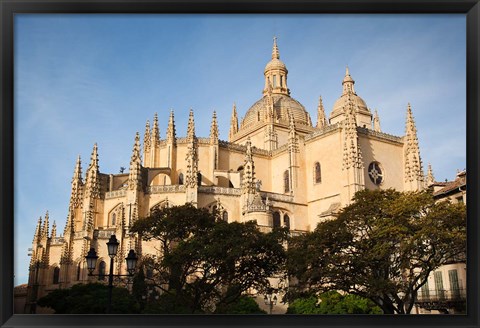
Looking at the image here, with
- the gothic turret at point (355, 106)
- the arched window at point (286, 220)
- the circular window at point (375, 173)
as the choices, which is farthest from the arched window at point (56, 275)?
the gothic turret at point (355, 106)

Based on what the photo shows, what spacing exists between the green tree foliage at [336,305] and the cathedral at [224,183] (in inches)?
405

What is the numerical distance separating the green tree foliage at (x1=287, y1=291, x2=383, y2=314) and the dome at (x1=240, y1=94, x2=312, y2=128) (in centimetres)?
3415

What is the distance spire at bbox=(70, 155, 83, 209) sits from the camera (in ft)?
171

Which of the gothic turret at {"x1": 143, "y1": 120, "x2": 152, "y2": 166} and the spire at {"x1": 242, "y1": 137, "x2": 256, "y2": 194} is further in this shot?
the gothic turret at {"x1": 143, "y1": 120, "x2": 152, "y2": 166}

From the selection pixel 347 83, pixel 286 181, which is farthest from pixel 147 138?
pixel 347 83

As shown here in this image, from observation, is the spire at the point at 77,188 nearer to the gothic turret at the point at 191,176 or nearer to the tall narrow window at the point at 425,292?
the gothic turret at the point at 191,176

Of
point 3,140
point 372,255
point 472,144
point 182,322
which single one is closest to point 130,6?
point 3,140

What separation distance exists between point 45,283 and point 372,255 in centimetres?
3297

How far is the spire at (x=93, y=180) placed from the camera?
49.8 metres

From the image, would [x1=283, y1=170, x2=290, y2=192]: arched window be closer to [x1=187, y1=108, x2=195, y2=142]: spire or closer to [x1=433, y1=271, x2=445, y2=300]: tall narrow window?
[x1=187, y1=108, x2=195, y2=142]: spire

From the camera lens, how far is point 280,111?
67.9 metres

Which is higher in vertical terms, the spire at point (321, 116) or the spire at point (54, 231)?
the spire at point (321, 116)

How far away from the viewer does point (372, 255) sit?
26281mm

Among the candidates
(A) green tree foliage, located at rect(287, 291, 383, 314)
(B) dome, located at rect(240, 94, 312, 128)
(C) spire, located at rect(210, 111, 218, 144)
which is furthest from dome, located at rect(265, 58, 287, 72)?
(A) green tree foliage, located at rect(287, 291, 383, 314)
